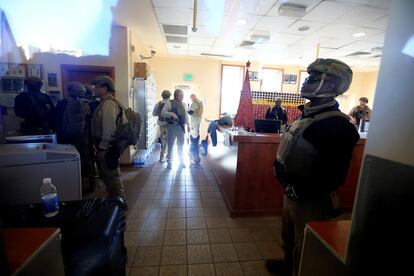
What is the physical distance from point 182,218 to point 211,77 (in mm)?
5100

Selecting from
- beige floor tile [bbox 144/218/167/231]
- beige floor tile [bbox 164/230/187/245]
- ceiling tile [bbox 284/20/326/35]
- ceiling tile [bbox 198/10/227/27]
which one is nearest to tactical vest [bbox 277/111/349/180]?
beige floor tile [bbox 164/230/187/245]

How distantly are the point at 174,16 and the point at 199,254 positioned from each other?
334 cm

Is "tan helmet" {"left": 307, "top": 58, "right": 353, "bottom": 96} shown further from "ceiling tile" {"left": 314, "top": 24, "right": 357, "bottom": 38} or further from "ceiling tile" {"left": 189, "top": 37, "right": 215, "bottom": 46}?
"ceiling tile" {"left": 189, "top": 37, "right": 215, "bottom": 46}

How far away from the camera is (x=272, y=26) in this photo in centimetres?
354

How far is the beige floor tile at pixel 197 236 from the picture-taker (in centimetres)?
207

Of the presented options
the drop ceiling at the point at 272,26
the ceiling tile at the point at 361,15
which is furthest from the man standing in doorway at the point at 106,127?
the ceiling tile at the point at 361,15

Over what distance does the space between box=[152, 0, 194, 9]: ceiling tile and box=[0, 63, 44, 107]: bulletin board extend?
2445 mm

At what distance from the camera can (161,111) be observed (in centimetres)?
389

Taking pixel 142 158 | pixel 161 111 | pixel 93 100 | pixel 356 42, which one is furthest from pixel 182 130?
pixel 356 42

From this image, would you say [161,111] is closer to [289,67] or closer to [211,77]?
[211,77]

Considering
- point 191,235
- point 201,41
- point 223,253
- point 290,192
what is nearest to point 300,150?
point 290,192

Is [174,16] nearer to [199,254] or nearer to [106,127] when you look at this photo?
[106,127]

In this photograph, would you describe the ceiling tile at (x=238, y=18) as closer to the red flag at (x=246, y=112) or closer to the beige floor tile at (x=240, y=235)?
the red flag at (x=246, y=112)

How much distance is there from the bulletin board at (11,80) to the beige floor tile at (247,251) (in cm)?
406
